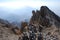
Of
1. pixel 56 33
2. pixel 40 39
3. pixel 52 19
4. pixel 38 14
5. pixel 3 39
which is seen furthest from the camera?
pixel 38 14

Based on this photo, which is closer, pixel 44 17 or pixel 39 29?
pixel 39 29

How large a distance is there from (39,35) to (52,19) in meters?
24.6

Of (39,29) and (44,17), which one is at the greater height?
(44,17)

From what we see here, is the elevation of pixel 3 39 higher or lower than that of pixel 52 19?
lower

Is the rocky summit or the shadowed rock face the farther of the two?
the shadowed rock face

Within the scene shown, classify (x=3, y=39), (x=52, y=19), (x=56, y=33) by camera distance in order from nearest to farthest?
(x=56, y=33) < (x=3, y=39) < (x=52, y=19)

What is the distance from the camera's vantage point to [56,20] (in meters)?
101

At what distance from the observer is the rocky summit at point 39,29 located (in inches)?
3066

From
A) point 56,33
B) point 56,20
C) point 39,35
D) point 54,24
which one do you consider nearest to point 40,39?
point 39,35

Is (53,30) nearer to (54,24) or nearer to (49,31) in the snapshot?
(49,31)

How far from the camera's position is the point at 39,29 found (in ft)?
298

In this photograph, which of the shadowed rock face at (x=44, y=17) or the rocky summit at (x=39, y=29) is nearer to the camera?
the rocky summit at (x=39, y=29)

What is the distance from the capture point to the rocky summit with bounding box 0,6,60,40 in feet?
255

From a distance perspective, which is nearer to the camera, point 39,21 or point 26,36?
point 26,36
